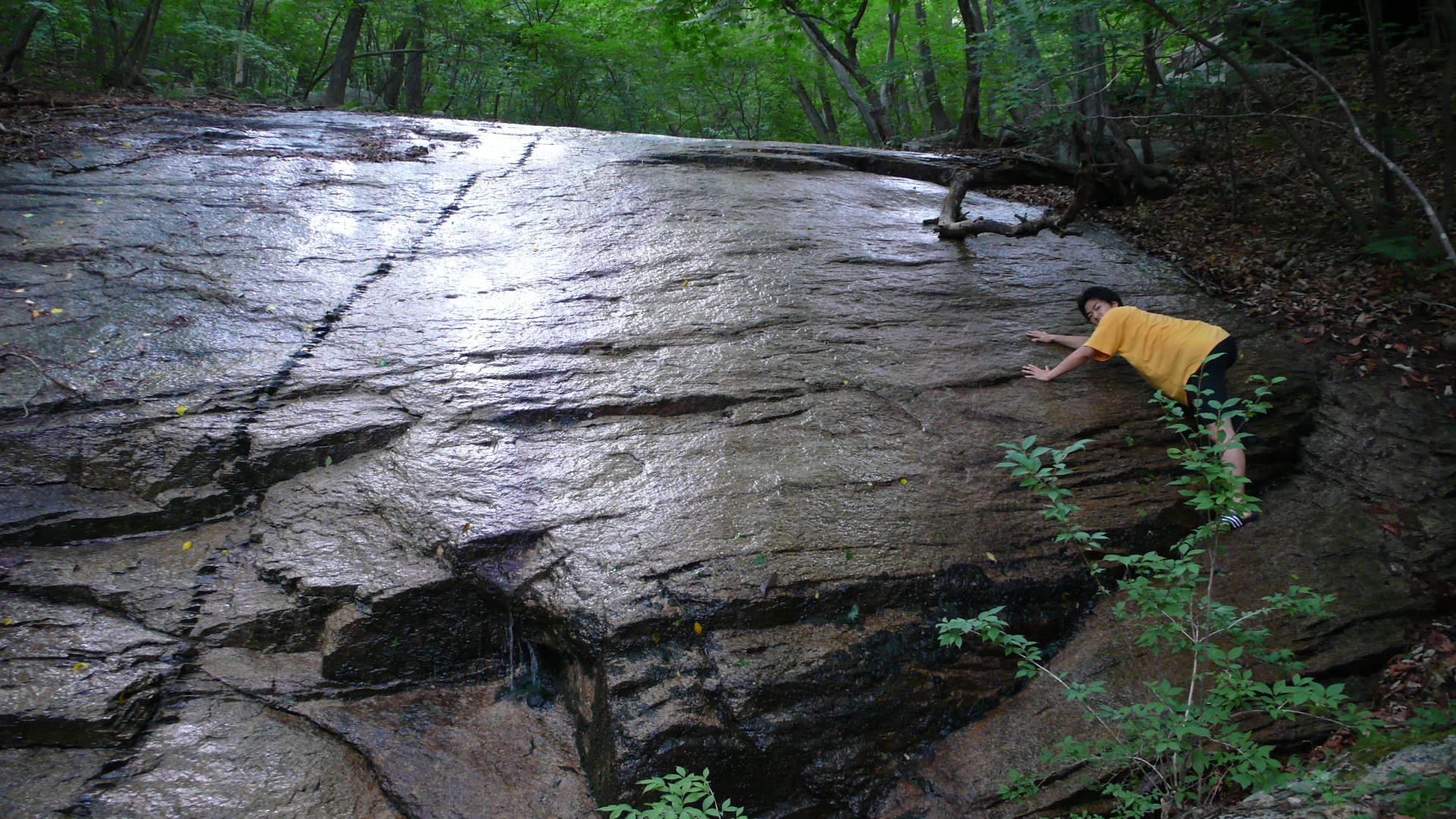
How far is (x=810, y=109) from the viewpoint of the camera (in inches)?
722

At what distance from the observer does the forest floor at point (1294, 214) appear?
224 inches

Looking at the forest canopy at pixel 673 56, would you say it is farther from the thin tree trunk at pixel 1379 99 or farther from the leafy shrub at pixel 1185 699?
the leafy shrub at pixel 1185 699

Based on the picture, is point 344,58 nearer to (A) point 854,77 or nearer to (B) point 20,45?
(B) point 20,45

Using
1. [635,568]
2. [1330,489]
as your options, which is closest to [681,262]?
[635,568]

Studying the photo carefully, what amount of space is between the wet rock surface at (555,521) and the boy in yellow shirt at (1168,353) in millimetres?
240

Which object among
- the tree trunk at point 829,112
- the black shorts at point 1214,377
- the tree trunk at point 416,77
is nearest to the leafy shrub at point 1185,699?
the black shorts at point 1214,377

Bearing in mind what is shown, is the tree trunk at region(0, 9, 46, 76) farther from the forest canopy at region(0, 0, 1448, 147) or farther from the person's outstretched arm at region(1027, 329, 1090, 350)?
the person's outstretched arm at region(1027, 329, 1090, 350)

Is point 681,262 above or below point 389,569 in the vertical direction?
above

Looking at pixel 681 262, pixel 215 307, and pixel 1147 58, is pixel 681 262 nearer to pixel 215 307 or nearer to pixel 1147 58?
pixel 215 307

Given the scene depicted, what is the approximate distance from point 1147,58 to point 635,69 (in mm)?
12106

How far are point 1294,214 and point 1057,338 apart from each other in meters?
4.15

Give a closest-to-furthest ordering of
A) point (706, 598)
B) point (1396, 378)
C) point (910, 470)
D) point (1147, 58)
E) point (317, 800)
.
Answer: point (317, 800) → point (706, 598) → point (910, 470) → point (1396, 378) → point (1147, 58)

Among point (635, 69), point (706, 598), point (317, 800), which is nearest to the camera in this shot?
point (317, 800)

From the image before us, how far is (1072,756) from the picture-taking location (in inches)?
128
